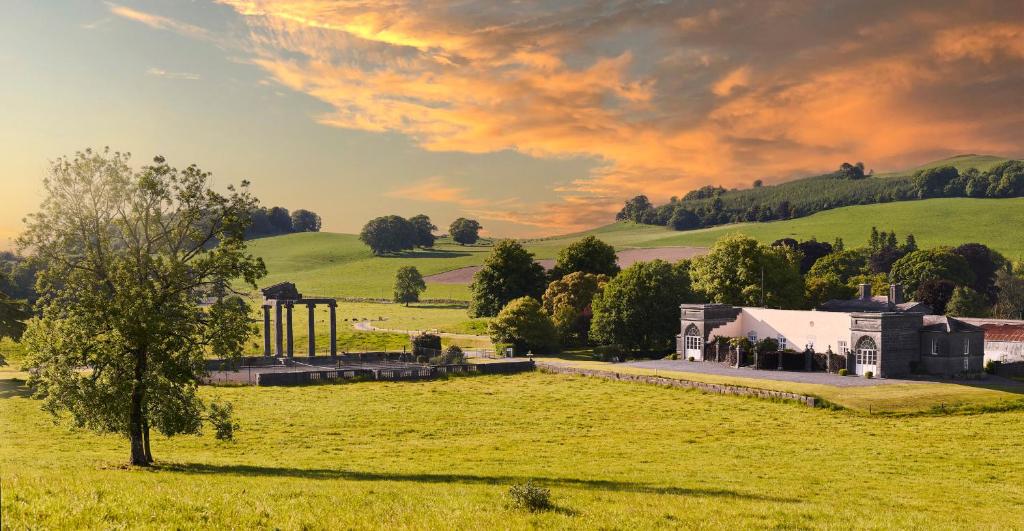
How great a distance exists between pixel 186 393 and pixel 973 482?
37.6 meters

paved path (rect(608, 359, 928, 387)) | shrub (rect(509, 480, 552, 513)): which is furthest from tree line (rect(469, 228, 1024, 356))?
shrub (rect(509, 480, 552, 513))

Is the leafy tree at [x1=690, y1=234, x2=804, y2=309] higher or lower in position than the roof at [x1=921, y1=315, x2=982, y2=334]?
higher

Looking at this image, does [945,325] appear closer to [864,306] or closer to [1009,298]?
[864,306]

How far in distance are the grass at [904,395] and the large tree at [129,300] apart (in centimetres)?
4582

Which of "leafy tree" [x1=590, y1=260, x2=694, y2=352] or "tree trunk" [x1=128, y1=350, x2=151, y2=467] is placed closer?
"tree trunk" [x1=128, y1=350, x2=151, y2=467]

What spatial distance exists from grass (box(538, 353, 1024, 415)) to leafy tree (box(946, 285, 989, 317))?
2161 inches

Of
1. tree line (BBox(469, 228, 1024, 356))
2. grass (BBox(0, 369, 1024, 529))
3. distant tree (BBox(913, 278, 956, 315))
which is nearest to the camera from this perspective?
grass (BBox(0, 369, 1024, 529))

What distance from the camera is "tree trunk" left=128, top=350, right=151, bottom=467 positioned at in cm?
3198

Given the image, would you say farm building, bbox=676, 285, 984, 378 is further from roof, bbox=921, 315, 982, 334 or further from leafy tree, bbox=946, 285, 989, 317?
leafy tree, bbox=946, 285, 989, 317

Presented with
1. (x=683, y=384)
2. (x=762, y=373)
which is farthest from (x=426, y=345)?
(x=762, y=373)

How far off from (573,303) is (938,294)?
62.8 metres

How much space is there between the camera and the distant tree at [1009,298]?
12850cm

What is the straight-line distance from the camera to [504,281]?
117 meters

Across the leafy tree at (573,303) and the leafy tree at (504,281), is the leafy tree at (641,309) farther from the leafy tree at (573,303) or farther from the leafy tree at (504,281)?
the leafy tree at (504,281)
